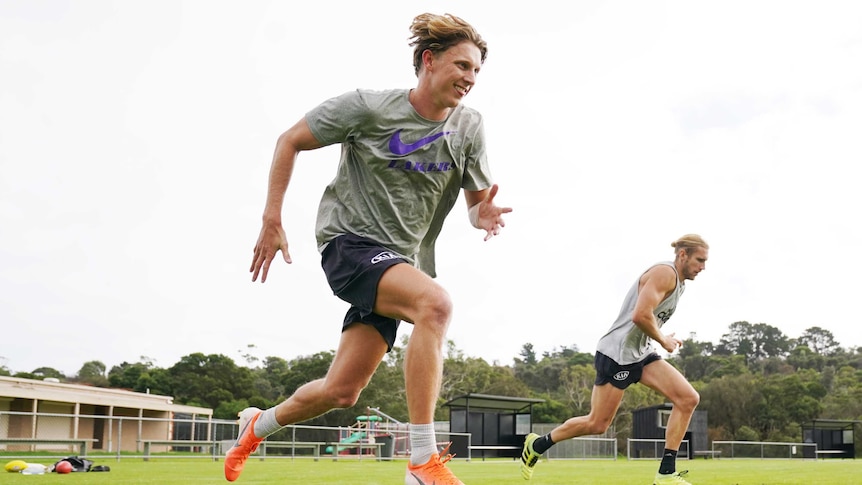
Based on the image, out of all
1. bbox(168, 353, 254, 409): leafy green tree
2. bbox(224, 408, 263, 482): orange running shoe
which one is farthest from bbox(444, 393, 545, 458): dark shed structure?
bbox(168, 353, 254, 409): leafy green tree

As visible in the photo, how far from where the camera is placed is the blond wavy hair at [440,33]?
411 cm

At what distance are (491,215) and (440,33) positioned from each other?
1.03 metres

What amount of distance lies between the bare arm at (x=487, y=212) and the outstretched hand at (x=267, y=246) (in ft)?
3.70

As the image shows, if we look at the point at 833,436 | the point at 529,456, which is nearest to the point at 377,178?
the point at 529,456

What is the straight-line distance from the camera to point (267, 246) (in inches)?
158

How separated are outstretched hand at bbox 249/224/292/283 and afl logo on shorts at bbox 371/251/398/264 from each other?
1.40ft

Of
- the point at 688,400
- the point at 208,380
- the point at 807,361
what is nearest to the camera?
the point at 688,400

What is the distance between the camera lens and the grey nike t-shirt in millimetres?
4195

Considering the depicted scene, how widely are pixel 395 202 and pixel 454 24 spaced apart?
939 millimetres

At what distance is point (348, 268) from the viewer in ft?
13.1

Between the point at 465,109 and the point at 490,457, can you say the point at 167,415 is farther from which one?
the point at 465,109

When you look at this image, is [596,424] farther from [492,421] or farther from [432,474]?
[492,421]

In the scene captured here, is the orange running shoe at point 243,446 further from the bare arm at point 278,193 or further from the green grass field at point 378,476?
the green grass field at point 378,476

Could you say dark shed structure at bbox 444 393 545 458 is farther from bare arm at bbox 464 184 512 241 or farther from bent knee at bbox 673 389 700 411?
bare arm at bbox 464 184 512 241
